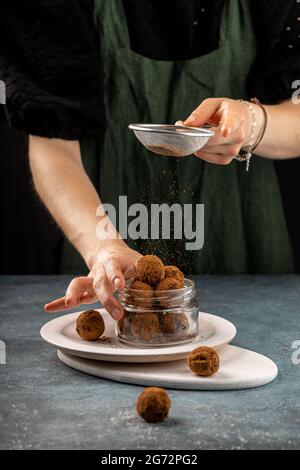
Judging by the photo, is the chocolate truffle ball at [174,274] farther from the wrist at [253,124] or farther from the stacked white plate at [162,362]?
the wrist at [253,124]

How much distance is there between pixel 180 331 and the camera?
1281mm

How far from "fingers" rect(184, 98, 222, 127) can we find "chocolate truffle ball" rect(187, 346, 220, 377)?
1.39 feet

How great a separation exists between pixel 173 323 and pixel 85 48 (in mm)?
828

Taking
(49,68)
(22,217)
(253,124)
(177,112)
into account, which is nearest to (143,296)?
(253,124)

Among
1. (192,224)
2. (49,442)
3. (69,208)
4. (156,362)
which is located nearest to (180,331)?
(156,362)

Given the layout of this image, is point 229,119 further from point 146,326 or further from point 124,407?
point 124,407

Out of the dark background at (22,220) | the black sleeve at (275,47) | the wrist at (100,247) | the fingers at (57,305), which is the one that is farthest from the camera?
the dark background at (22,220)

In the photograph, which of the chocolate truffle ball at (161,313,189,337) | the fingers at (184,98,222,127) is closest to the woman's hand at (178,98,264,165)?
the fingers at (184,98,222,127)

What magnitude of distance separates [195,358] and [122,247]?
39 cm

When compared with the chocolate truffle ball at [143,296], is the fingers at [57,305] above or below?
below

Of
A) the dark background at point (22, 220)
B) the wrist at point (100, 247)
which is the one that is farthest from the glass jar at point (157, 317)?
the dark background at point (22, 220)

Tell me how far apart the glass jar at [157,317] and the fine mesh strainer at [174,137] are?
0.26 m

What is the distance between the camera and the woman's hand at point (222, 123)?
4.68ft

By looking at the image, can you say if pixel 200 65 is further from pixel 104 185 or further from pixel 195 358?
pixel 195 358
